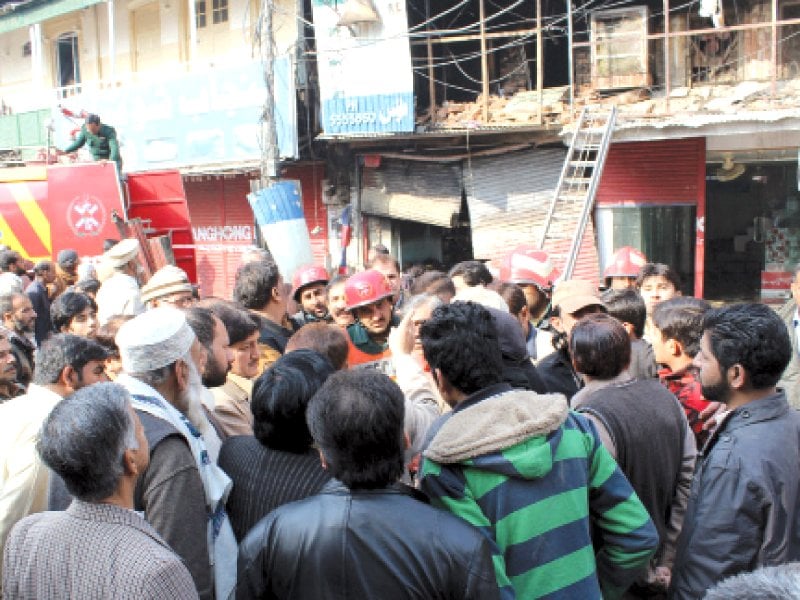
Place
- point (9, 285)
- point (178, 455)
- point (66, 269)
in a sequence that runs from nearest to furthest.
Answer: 1. point (178, 455)
2. point (9, 285)
3. point (66, 269)

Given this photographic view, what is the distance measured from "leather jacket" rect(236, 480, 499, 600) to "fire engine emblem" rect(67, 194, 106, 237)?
8737mm

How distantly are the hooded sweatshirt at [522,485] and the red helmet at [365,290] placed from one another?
2677 millimetres

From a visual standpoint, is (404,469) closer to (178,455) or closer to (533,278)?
(178,455)

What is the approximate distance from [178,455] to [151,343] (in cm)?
45

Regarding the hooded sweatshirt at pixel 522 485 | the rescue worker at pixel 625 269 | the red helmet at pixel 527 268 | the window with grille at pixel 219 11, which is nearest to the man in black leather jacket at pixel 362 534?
the hooded sweatshirt at pixel 522 485

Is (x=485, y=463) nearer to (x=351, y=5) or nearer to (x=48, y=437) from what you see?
(x=48, y=437)

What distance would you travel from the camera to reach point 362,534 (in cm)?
210

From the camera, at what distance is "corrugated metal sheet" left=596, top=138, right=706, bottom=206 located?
12.0 m

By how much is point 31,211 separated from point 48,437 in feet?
32.8

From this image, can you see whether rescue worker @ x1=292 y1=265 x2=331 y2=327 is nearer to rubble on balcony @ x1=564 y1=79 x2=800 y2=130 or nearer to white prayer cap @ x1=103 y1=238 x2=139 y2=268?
white prayer cap @ x1=103 y1=238 x2=139 y2=268

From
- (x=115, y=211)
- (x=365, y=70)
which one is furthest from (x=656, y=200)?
(x=115, y=211)

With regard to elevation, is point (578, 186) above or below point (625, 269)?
above

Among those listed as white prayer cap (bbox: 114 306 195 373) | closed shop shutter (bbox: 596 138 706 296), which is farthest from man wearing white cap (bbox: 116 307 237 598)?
→ closed shop shutter (bbox: 596 138 706 296)

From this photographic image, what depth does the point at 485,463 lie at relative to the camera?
2277 mm
